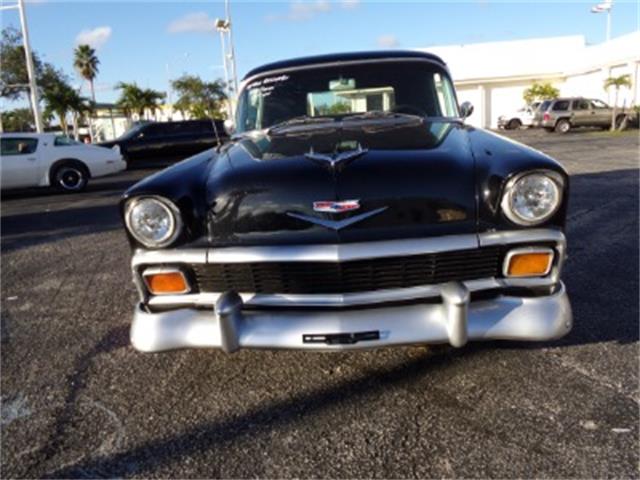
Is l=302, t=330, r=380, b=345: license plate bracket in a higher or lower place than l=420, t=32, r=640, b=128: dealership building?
lower

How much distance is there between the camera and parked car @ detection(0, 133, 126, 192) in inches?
434

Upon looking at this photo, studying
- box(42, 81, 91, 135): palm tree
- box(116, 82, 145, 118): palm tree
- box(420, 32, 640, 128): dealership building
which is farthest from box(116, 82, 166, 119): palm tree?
box(420, 32, 640, 128): dealership building

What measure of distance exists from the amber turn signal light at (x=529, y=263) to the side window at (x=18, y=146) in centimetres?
1097

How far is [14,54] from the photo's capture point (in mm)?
29641

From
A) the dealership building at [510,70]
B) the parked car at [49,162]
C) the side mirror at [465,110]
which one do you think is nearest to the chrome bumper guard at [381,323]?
the side mirror at [465,110]

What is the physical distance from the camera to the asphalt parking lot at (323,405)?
2.29 meters

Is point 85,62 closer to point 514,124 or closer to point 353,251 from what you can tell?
point 514,124

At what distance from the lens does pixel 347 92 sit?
4.16 m

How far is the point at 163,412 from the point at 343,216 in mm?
1292

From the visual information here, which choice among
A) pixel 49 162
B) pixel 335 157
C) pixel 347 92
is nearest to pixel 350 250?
pixel 335 157

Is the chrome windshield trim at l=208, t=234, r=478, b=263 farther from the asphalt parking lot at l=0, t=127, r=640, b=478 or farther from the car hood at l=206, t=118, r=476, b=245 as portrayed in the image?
the asphalt parking lot at l=0, t=127, r=640, b=478

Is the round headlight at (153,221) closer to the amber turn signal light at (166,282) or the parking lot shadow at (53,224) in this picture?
the amber turn signal light at (166,282)

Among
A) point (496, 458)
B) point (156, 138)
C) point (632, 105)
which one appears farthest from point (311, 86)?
point (632, 105)

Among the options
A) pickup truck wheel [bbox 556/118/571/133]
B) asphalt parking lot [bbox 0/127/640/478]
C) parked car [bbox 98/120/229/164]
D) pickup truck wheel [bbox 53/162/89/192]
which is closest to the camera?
asphalt parking lot [bbox 0/127/640/478]
